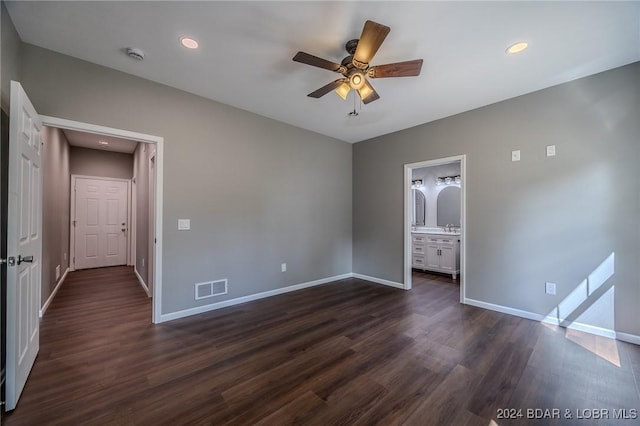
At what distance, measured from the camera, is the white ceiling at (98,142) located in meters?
4.99

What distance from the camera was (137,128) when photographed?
2861mm

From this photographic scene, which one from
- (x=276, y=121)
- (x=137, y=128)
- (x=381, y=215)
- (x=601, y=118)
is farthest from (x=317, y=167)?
(x=601, y=118)

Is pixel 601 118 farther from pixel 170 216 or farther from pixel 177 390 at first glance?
pixel 170 216

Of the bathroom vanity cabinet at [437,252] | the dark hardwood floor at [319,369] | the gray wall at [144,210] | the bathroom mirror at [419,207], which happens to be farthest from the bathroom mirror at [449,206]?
the gray wall at [144,210]

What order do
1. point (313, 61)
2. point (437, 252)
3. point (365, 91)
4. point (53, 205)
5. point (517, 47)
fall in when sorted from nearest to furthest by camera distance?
point (313, 61), point (517, 47), point (365, 91), point (53, 205), point (437, 252)

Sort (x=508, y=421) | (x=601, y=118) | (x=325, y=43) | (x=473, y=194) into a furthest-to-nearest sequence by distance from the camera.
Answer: (x=473, y=194) < (x=601, y=118) < (x=325, y=43) < (x=508, y=421)

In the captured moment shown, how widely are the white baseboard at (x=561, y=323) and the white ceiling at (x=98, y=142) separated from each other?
268 inches

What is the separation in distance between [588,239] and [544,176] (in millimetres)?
812

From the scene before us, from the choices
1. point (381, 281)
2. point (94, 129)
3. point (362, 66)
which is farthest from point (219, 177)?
point (381, 281)

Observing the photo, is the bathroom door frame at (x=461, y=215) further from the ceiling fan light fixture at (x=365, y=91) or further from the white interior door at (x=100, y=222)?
the white interior door at (x=100, y=222)

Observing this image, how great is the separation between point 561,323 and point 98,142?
843cm

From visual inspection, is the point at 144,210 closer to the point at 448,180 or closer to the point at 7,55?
the point at 7,55

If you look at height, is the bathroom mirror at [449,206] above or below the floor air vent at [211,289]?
above

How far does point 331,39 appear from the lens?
222cm
